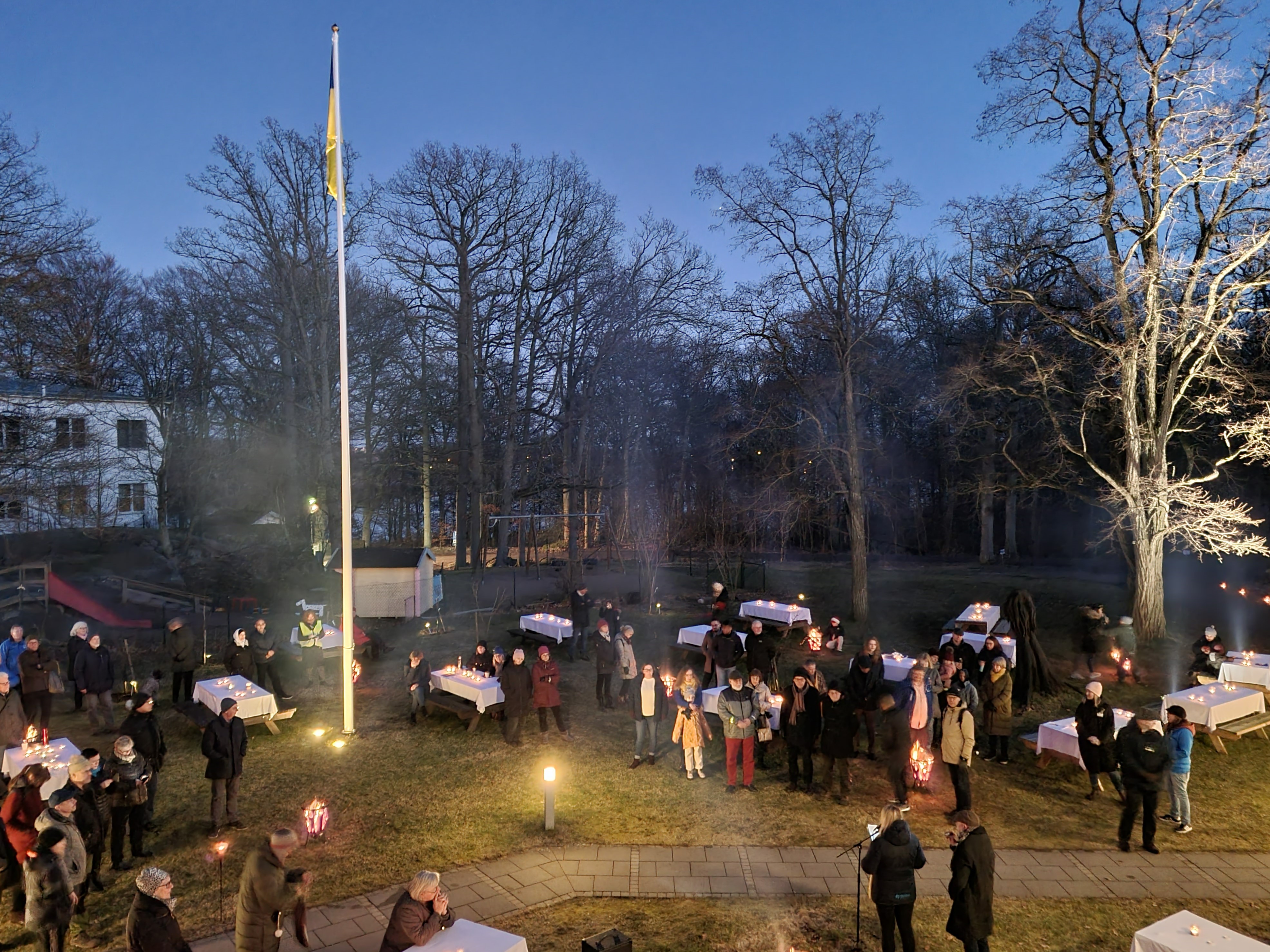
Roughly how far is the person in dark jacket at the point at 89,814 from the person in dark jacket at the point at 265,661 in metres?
5.75

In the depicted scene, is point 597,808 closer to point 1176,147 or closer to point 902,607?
point 902,607

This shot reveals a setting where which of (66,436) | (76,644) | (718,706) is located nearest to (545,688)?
(718,706)

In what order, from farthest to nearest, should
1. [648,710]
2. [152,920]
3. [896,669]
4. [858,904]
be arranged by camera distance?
[896,669], [648,710], [858,904], [152,920]

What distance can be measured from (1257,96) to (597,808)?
1959cm

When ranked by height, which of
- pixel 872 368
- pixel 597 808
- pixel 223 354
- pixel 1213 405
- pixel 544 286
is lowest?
pixel 597 808

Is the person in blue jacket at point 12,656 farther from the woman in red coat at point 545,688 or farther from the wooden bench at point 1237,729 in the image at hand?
the wooden bench at point 1237,729

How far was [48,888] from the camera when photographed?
6160 millimetres

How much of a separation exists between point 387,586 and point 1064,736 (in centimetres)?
1668

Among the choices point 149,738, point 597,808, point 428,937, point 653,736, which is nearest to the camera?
point 428,937

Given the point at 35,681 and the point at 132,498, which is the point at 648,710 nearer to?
the point at 35,681

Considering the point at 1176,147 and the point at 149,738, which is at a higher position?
the point at 1176,147

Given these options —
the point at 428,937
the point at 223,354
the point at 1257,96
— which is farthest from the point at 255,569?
the point at 1257,96

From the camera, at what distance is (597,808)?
32.8ft

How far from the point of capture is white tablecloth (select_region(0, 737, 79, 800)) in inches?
366
